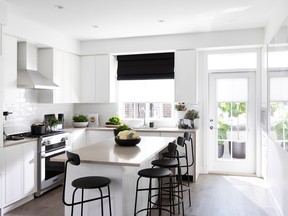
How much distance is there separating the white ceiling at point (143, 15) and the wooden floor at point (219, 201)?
278cm

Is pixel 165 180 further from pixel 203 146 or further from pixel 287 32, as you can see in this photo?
pixel 287 32

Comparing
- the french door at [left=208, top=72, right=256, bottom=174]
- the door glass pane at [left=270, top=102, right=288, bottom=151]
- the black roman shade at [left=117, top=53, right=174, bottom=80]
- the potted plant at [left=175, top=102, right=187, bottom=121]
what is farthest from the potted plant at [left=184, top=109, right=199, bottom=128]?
the door glass pane at [left=270, top=102, right=288, bottom=151]

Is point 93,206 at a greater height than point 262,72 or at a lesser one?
lesser

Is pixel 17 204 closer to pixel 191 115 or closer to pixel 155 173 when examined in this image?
pixel 155 173

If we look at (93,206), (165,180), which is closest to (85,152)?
(93,206)

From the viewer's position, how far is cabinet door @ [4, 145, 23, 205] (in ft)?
12.6

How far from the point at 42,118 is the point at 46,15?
1927 millimetres

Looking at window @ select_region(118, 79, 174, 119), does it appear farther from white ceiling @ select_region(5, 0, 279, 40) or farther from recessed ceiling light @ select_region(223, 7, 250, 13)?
recessed ceiling light @ select_region(223, 7, 250, 13)

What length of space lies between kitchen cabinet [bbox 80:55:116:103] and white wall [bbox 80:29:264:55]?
0.62ft

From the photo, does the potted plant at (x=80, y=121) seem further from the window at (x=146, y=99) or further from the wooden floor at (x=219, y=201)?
the wooden floor at (x=219, y=201)

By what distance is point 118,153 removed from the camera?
10.1ft

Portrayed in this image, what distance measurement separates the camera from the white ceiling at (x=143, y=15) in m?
3.90

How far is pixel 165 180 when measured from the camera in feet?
14.8

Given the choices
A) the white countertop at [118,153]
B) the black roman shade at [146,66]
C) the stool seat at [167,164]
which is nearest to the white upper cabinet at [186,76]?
the black roman shade at [146,66]
